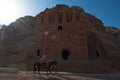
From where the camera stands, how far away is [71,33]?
4741 cm

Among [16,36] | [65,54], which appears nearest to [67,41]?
[65,54]

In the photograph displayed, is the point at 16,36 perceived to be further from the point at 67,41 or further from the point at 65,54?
the point at 67,41

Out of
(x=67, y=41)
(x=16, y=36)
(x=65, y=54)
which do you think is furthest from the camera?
(x=16, y=36)

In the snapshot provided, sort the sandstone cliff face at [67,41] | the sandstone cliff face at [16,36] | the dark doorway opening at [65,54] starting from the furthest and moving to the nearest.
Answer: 1. the sandstone cliff face at [16,36]
2. the dark doorway opening at [65,54]
3. the sandstone cliff face at [67,41]

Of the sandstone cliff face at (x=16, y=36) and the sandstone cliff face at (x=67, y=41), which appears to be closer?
the sandstone cliff face at (x=67, y=41)

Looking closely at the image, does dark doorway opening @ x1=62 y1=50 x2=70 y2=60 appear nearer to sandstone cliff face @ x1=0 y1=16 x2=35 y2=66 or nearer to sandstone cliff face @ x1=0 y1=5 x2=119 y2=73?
sandstone cliff face @ x1=0 y1=5 x2=119 y2=73

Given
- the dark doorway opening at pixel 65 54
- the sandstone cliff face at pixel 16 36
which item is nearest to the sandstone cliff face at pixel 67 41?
the dark doorway opening at pixel 65 54

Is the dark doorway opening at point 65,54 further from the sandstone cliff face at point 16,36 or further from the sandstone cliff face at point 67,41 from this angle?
the sandstone cliff face at point 16,36

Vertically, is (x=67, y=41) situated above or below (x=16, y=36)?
below

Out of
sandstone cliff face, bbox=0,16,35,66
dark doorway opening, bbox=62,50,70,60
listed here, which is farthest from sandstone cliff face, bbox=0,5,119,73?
sandstone cliff face, bbox=0,16,35,66

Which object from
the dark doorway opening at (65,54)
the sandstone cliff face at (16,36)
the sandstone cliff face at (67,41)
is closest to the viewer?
the sandstone cliff face at (67,41)

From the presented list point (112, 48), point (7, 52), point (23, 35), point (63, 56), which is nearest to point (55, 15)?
point (63, 56)

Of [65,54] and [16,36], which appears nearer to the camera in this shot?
[65,54]

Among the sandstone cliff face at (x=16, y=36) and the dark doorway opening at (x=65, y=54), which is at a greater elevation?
the sandstone cliff face at (x=16, y=36)
